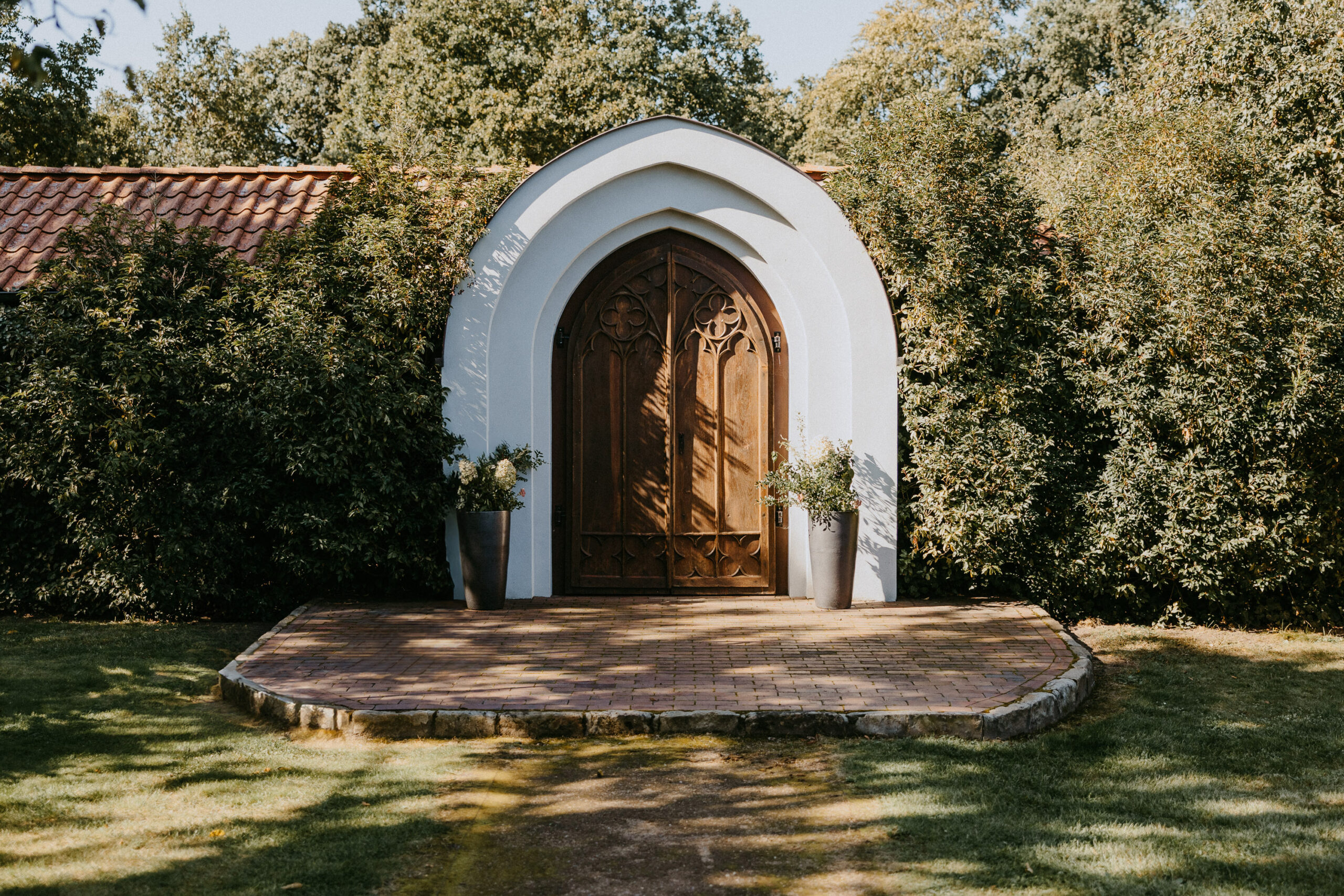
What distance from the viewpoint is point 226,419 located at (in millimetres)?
8820

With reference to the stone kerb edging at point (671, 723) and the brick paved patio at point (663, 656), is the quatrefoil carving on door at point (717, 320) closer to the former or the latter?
the brick paved patio at point (663, 656)

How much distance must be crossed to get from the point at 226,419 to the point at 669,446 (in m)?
4.07

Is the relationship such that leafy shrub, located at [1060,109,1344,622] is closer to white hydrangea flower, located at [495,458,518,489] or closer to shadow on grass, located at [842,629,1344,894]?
shadow on grass, located at [842,629,1344,894]

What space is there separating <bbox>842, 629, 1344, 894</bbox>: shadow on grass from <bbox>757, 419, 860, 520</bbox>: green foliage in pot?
2.68m

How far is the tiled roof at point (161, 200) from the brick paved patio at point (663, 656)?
14.1 ft

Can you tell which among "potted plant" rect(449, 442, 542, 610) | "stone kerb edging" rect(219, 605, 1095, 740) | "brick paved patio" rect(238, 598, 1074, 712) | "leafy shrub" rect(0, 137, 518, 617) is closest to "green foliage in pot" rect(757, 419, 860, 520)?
"brick paved patio" rect(238, 598, 1074, 712)

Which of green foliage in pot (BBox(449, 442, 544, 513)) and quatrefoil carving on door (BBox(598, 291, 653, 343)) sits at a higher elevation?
quatrefoil carving on door (BBox(598, 291, 653, 343))

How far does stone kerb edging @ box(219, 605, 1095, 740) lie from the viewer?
19.0ft

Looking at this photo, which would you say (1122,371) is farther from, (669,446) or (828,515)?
(669,446)

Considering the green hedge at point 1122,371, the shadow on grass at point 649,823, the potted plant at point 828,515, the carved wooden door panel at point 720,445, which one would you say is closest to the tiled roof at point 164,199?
the green hedge at point 1122,371

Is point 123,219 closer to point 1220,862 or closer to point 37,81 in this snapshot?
point 37,81

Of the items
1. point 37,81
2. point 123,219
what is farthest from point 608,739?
point 123,219

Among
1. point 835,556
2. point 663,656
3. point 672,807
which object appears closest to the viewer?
point 672,807

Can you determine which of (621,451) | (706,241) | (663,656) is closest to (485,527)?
(621,451)
